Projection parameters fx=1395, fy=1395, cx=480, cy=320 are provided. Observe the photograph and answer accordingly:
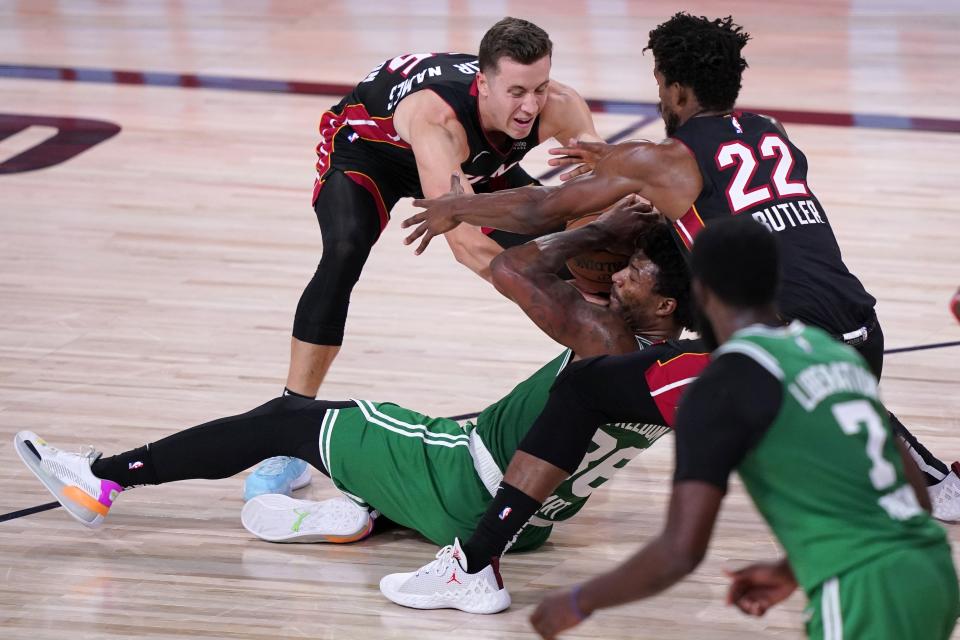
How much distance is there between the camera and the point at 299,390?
4637 mm

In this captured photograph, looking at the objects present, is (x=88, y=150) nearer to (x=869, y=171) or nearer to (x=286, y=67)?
(x=286, y=67)

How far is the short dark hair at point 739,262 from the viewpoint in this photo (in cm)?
231

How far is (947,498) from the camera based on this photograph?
163 inches

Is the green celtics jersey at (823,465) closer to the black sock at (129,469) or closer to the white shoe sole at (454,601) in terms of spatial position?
the white shoe sole at (454,601)

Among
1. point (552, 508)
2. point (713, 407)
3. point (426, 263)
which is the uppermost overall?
point (713, 407)

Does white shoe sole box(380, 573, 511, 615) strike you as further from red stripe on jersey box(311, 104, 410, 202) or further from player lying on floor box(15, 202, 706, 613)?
red stripe on jersey box(311, 104, 410, 202)

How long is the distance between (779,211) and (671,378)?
0.60m

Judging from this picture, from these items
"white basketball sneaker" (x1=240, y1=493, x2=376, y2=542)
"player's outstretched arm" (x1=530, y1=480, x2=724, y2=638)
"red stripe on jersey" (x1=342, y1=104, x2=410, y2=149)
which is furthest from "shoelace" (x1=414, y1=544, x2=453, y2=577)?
"red stripe on jersey" (x1=342, y1=104, x2=410, y2=149)

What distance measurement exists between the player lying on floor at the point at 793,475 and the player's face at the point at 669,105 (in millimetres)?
1430

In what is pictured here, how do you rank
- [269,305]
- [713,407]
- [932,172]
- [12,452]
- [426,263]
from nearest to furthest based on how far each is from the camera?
[713,407] → [12,452] → [269,305] → [426,263] → [932,172]

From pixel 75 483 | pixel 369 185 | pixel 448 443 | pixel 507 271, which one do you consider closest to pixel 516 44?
pixel 369 185

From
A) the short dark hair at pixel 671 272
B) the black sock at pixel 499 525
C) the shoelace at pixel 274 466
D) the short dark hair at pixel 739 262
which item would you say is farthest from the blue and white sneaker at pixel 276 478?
the short dark hair at pixel 739 262

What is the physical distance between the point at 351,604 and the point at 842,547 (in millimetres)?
1657

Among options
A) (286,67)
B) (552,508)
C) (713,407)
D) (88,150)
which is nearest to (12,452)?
(552,508)
